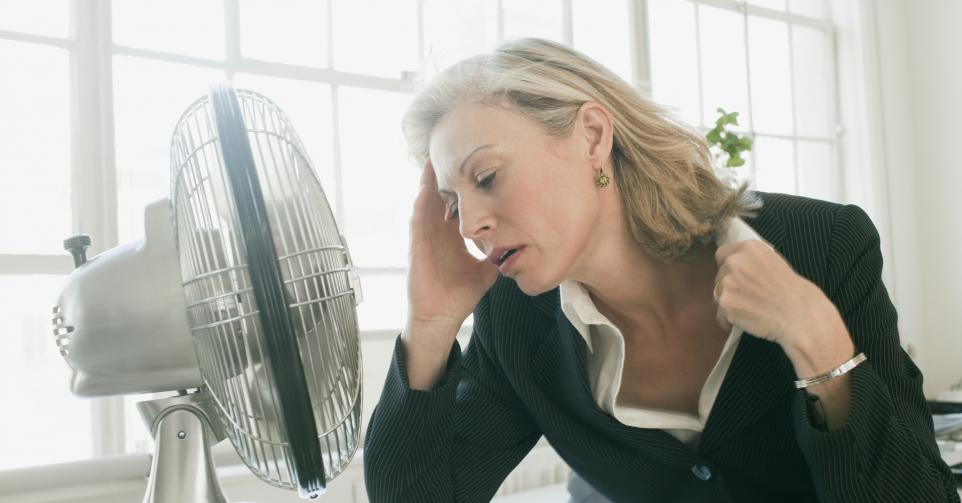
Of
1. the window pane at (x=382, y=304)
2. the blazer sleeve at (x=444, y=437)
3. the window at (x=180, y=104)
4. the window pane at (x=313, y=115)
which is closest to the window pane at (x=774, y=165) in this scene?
the window at (x=180, y=104)

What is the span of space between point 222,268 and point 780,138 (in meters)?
3.69

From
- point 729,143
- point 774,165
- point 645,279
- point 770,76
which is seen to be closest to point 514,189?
point 645,279

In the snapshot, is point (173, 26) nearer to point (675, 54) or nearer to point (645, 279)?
point (645, 279)

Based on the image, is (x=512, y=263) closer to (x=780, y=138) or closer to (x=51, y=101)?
(x=51, y=101)

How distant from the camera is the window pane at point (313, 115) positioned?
2.40m

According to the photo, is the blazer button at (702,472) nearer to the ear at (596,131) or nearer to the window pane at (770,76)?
the ear at (596,131)

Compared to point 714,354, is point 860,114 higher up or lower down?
higher up

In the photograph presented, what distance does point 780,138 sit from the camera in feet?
13.2

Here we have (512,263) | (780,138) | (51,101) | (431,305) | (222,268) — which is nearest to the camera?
(222,268)

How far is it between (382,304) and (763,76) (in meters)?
2.41

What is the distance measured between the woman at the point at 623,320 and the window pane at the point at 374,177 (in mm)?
1129

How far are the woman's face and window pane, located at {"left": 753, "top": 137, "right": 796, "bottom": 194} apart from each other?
288cm

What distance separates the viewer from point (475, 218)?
1.16 meters

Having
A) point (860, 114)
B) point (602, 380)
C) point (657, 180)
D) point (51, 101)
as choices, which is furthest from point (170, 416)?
point (860, 114)
